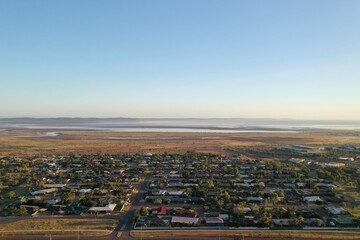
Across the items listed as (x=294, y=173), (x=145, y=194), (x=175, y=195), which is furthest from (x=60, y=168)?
(x=294, y=173)

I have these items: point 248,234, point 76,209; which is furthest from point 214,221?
point 76,209

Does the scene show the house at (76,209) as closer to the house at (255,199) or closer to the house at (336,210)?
the house at (255,199)

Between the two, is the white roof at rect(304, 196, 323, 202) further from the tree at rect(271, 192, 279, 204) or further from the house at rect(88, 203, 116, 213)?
the house at rect(88, 203, 116, 213)

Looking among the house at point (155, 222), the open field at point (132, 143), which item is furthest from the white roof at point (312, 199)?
the open field at point (132, 143)

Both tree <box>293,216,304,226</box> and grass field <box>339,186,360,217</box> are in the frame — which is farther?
grass field <box>339,186,360,217</box>

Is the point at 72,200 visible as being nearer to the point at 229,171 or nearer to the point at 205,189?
the point at 205,189

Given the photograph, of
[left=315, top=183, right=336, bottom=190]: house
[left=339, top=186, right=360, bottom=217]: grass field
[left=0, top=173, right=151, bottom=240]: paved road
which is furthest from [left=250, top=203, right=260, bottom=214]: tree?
[left=315, top=183, right=336, bottom=190]: house
